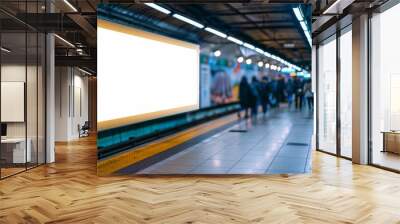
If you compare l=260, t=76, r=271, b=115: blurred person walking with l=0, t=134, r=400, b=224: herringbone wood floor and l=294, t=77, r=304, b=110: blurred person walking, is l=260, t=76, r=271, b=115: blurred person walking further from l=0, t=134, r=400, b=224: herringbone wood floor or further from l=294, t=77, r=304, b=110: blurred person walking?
l=0, t=134, r=400, b=224: herringbone wood floor

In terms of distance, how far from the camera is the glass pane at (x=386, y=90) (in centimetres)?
712

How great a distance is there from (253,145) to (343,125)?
355 centimetres

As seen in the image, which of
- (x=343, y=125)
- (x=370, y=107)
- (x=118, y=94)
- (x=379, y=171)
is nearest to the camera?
(x=118, y=94)

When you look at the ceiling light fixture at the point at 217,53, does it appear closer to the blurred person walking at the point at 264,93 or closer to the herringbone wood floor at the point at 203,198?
the blurred person walking at the point at 264,93

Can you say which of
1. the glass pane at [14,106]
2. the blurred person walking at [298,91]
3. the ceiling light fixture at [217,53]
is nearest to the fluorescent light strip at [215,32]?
the ceiling light fixture at [217,53]

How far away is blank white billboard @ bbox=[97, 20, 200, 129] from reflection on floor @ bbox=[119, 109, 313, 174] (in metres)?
0.81

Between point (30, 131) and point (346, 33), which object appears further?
point (346, 33)

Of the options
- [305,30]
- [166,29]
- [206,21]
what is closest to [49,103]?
[166,29]

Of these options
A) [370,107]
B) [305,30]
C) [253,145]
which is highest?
[305,30]

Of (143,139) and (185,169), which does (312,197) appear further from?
(143,139)

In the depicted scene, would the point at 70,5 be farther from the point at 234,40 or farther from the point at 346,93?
the point at 346,93

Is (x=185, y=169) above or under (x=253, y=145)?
under

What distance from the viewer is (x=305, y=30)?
22.1 feet

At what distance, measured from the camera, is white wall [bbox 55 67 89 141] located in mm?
14570
